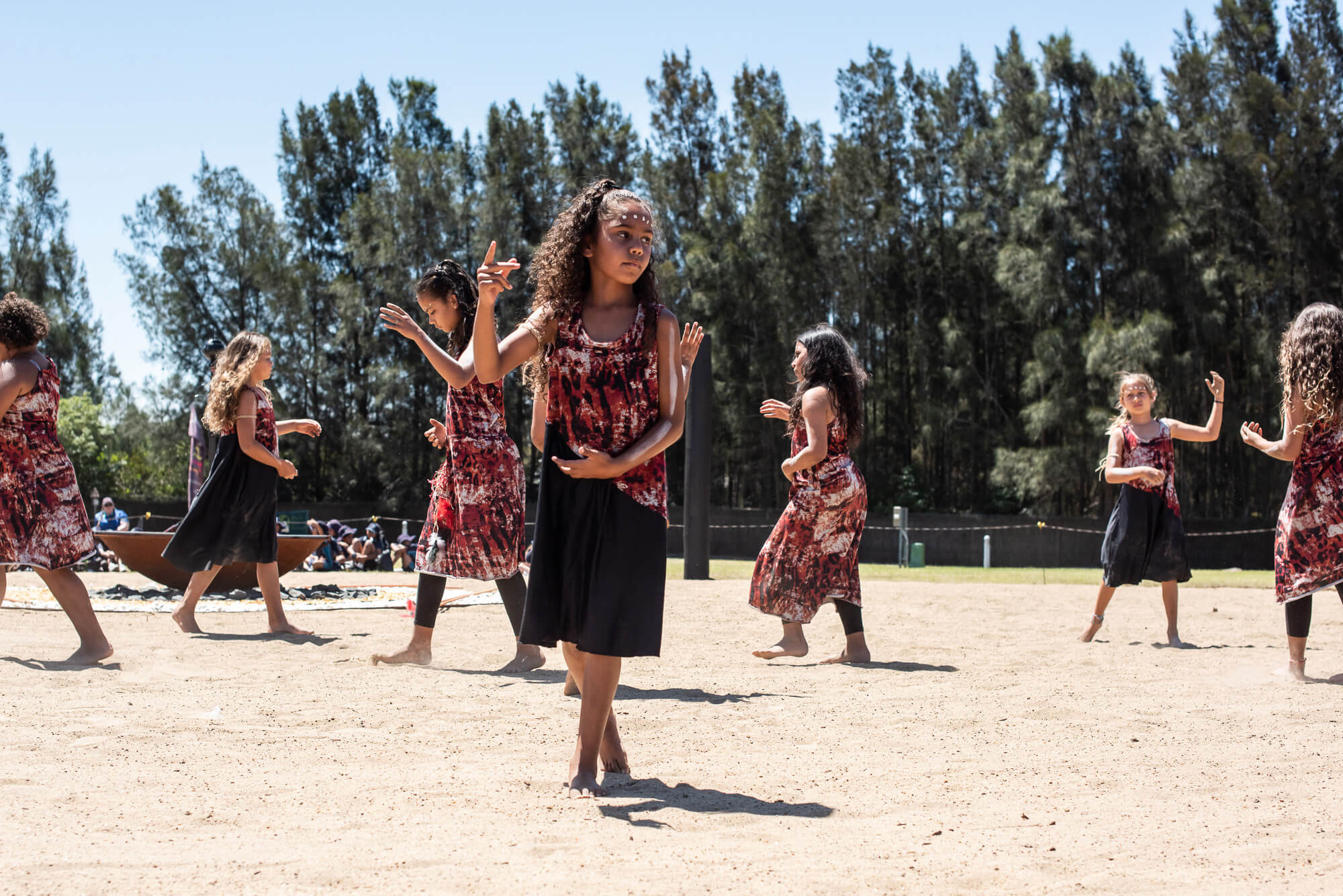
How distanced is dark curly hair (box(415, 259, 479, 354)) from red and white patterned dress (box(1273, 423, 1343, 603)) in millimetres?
4385

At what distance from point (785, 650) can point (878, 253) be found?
32.4 metres

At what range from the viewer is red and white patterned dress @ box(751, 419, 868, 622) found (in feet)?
22.1

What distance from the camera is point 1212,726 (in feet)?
15.2

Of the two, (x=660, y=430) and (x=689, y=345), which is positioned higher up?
(x=689, y=345)

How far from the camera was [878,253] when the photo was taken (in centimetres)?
3775

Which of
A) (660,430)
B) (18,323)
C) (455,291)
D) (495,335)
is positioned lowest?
(660,430)

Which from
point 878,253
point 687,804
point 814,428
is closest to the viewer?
point 687,804

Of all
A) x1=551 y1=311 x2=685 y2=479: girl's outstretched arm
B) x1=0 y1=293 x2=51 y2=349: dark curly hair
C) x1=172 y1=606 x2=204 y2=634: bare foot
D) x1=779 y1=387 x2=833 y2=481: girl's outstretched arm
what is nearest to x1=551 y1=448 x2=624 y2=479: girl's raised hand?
x1=551 y1=311 x2=685 y2=479: girl's outstretched arm

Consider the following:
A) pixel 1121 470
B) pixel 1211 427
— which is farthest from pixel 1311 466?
pixel 1121 470

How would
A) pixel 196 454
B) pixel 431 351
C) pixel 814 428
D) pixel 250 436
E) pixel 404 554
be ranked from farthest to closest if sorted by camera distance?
pixel 404 554 → pixel 196 454 → pixel 250 436 → pixel 814 428 → pixel 431 351

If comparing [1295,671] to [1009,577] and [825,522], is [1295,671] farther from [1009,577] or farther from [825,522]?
[1009,577]

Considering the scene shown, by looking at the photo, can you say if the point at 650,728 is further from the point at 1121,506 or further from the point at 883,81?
the point at 883,81

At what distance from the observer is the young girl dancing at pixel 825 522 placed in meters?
6.69

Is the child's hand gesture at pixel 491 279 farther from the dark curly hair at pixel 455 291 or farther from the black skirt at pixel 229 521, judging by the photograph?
the black skirt at pixel 229 521
